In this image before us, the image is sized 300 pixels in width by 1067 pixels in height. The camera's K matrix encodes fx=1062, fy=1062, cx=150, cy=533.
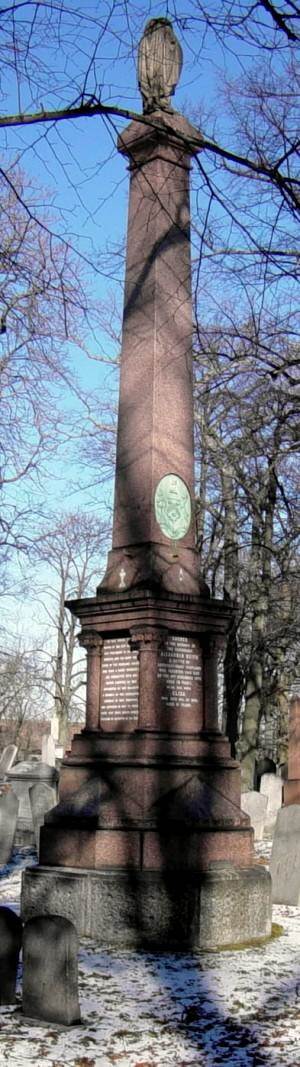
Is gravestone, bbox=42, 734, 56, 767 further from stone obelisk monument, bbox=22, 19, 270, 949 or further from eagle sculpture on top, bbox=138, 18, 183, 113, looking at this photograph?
eagle sculpture on top, bbox=138, 18, 183, 113

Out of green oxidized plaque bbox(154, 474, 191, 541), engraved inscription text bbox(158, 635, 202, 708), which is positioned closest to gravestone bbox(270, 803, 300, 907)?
engraved inscription text bbox(158, 635, 202, 708)

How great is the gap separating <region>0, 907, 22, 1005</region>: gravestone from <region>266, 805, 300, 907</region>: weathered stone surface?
4.58 meters

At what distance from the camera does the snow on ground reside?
Result: 204 inches

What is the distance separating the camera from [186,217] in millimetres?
10891

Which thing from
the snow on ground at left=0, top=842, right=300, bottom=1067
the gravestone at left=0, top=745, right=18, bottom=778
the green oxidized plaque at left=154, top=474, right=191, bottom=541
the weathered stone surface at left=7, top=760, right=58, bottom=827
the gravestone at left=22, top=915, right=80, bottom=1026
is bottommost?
the snow on ground at left=0, top=842, right=300, bottom=1067

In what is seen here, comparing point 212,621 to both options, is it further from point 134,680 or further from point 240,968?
point 240,968

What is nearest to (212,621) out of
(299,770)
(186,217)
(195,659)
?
(195,659)

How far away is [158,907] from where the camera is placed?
7.95 meters

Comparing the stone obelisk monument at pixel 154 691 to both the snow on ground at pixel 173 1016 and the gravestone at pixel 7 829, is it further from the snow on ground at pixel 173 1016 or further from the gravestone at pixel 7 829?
the gravestone at pixel 7 829

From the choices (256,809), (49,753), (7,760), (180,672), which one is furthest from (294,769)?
(7,760)

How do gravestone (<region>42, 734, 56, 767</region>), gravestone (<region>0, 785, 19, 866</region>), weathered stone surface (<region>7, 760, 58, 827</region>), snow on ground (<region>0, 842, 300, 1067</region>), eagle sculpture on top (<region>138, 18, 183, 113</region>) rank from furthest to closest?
gravestone (<region>42, 734, 56, 767</region>), weathered stone surface (<region>7, 760, 58, 827</region>), gravestone (<region>0, 785, 19, 866</region>), eagle sculpture on top (<region>138, 18, 183, 113</region>), snow on ground (<region>0, 842, 300, 1067</region>)

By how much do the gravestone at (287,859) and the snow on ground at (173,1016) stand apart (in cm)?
238

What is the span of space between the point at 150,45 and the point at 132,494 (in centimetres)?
477

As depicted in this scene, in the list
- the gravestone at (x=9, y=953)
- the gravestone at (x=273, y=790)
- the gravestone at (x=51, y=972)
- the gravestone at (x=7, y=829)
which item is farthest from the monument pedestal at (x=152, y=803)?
the gravestone at (x=273, y=790)
